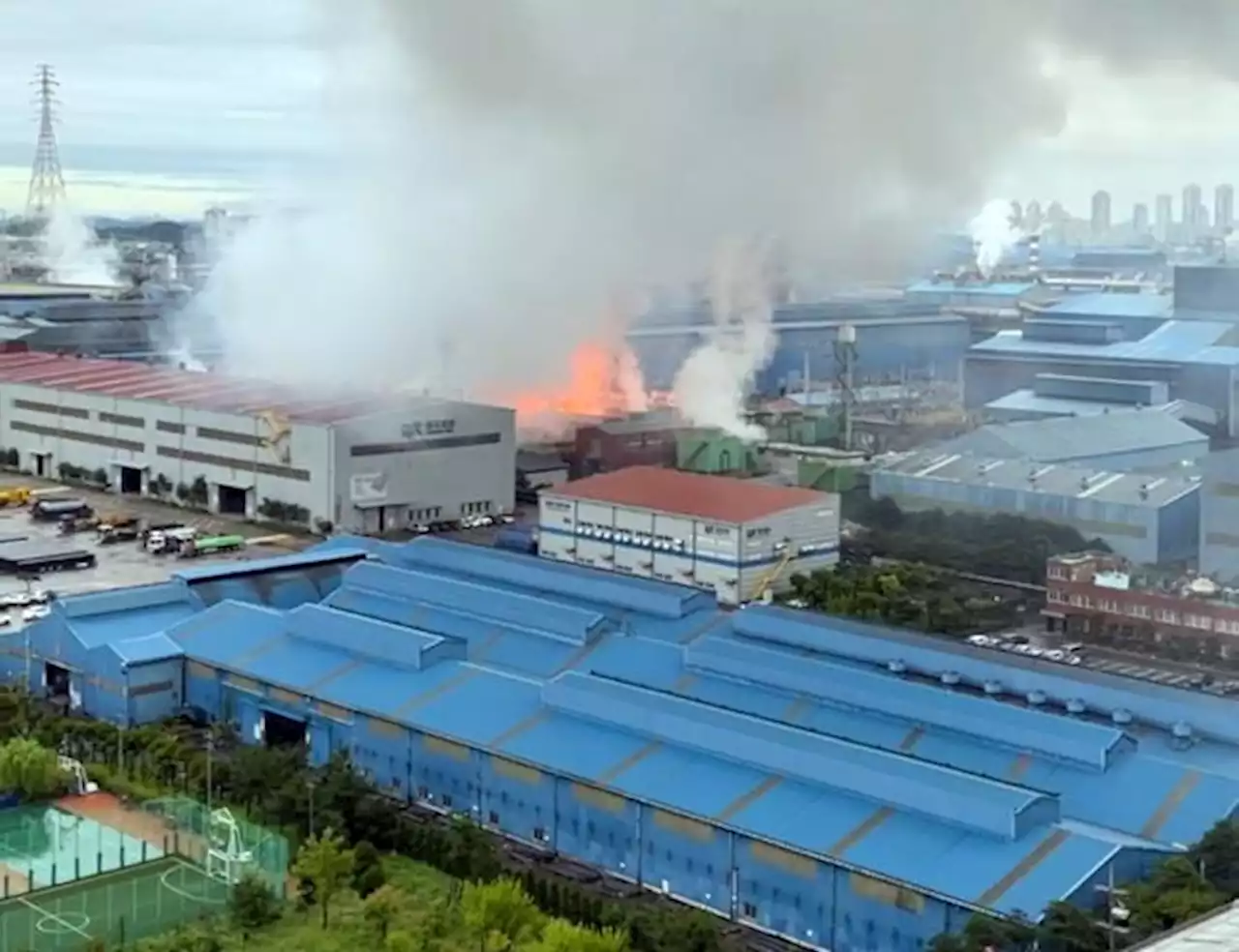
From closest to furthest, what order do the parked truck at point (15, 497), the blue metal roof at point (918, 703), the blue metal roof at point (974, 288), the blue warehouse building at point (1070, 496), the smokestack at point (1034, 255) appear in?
the blue metal roof at point (918, 703) → the blue warehouse building at point (1070, 496) → the parked truck at point (15, 497) → the blue metal roof at point (974, 288) → the smokestack at point (1034, 255)

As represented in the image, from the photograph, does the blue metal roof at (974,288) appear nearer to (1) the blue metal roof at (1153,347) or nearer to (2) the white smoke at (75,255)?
(1) the blue metal roof at (1153,347)

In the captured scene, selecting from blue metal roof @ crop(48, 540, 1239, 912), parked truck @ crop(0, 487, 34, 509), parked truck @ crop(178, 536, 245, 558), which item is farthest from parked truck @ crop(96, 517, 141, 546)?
blue metal roof @ crop(48, 540, 1239, 912)

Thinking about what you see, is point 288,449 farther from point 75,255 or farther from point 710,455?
point 75,255

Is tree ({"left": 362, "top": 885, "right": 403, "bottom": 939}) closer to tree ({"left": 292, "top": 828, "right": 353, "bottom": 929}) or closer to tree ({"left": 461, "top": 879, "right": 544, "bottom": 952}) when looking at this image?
tree ({"left": 292, "top": 828, "right": 353, "bottom": 929})

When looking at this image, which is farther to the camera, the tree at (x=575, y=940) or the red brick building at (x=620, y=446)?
the red brick building at (x=620, y=446)

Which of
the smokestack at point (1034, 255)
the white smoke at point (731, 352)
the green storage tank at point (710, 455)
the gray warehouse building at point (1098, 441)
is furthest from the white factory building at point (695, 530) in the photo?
the smokestack at point (1034, 255)

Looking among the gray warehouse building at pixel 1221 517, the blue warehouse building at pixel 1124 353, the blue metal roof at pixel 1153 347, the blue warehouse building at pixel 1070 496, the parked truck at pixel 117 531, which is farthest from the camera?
the blue metal roof at pixel 1153 347

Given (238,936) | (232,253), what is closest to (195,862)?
(238,936)
